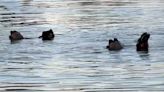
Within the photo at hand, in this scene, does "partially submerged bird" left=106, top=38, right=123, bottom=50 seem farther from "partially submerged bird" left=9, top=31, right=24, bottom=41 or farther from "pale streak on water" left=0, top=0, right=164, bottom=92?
"partially submerged bird" left=9, top=31, right=24, bottom=41

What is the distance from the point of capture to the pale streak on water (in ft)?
82.2

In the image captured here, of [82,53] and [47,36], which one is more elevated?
[47,36]

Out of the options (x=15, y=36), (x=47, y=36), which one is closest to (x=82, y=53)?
(x=47, y=36)

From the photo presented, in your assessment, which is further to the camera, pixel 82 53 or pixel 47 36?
pixel 47 36

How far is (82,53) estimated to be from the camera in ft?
106

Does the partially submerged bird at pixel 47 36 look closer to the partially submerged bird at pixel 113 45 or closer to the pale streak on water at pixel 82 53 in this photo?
the pale streak on water at pixel 82 53

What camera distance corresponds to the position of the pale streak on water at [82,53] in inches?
987

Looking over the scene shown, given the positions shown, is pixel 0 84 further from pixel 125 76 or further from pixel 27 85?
pixel 125 76

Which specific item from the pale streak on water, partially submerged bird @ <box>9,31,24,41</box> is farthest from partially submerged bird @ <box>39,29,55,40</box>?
partially submerged bird @ <box>9,31,24,41</box>

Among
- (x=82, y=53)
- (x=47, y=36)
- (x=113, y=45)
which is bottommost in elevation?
(x=82, y=53)

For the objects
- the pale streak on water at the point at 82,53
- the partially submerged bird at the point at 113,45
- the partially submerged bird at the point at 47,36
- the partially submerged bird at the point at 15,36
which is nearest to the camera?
the pale streak on water at the point at 82,53

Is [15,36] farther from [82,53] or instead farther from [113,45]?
[113,45]

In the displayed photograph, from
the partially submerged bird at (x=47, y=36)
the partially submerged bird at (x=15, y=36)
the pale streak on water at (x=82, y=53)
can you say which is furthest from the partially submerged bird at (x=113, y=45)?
the partially submerged bird at (x=15, y=36)

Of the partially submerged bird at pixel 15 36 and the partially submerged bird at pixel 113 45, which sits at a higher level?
the partially submerged bird at pixel 15 36
